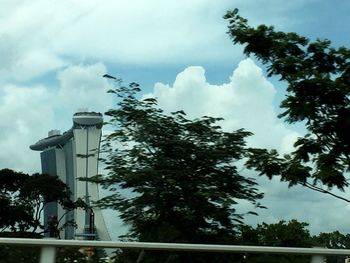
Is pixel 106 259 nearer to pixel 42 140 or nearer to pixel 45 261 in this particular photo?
pixel 45 261

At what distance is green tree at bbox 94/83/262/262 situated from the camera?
446 inches

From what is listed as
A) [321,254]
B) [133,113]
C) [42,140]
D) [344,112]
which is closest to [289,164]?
[344,112]

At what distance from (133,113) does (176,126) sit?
858mm

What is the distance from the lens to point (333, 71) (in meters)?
13.4

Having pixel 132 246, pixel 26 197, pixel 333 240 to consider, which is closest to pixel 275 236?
pixel 333 240

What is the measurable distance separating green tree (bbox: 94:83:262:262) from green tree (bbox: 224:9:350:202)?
106 centimetres

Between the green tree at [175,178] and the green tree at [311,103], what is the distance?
1059 mm

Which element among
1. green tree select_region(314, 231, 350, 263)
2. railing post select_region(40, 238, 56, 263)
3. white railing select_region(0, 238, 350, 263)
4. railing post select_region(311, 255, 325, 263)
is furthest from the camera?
green tree select_region(314, 231, 350, 263)

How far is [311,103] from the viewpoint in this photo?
1267 centimetres

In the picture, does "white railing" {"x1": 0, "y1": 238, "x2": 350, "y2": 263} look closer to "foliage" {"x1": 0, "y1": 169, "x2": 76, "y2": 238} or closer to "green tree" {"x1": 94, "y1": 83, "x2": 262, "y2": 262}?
"green tree" {"x1": 94, "y1": 83, "x2": 262, "y2": 262}

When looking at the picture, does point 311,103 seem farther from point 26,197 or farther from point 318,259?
point 26,197

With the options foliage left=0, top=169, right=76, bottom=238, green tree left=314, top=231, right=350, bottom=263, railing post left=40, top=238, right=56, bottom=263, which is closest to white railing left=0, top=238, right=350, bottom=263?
railing post left=40, top=238, right=56, bottom=263

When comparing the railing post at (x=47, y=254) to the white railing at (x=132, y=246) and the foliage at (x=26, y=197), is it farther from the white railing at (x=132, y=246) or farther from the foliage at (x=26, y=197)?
the foliage at (x=26, y=197)

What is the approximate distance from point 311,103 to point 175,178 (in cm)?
304
